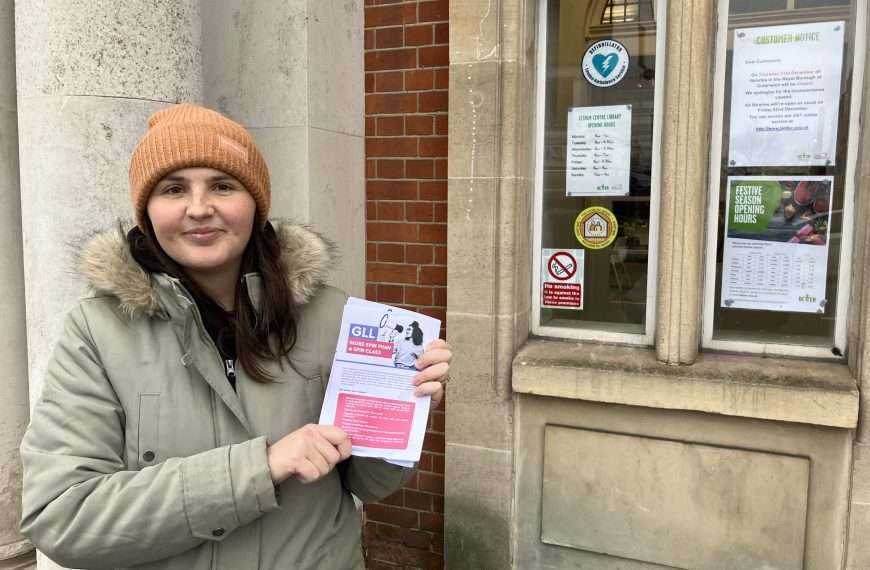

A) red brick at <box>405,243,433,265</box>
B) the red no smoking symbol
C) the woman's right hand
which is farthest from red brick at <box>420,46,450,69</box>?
the woman's right hand

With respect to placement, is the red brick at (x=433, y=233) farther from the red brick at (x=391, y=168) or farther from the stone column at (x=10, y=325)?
the stone column at (x=10, y=325)

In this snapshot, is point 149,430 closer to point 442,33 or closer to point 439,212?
point 439,212

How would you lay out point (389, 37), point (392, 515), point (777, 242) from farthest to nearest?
point (392, 515), point (389, 37), point (777, 242)

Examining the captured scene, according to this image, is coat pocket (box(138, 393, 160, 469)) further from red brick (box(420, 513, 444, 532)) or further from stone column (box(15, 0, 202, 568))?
red brick (box(420, 513, 444, 532))

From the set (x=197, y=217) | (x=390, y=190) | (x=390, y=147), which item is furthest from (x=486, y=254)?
(x=197, y=217)

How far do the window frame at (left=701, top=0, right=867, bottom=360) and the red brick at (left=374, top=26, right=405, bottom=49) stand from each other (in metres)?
1.59

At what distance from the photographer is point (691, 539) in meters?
3.21

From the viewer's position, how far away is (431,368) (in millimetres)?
1609

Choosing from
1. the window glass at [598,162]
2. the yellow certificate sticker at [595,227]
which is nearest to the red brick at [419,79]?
the window glass at [598,162]

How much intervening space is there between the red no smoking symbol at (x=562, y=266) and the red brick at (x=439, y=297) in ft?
1.89

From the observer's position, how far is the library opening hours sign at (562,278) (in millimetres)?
3572

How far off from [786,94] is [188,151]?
2.76 metres

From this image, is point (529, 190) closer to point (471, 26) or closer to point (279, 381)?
point (471, 26)

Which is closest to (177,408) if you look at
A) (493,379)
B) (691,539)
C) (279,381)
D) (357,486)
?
(279,381)
